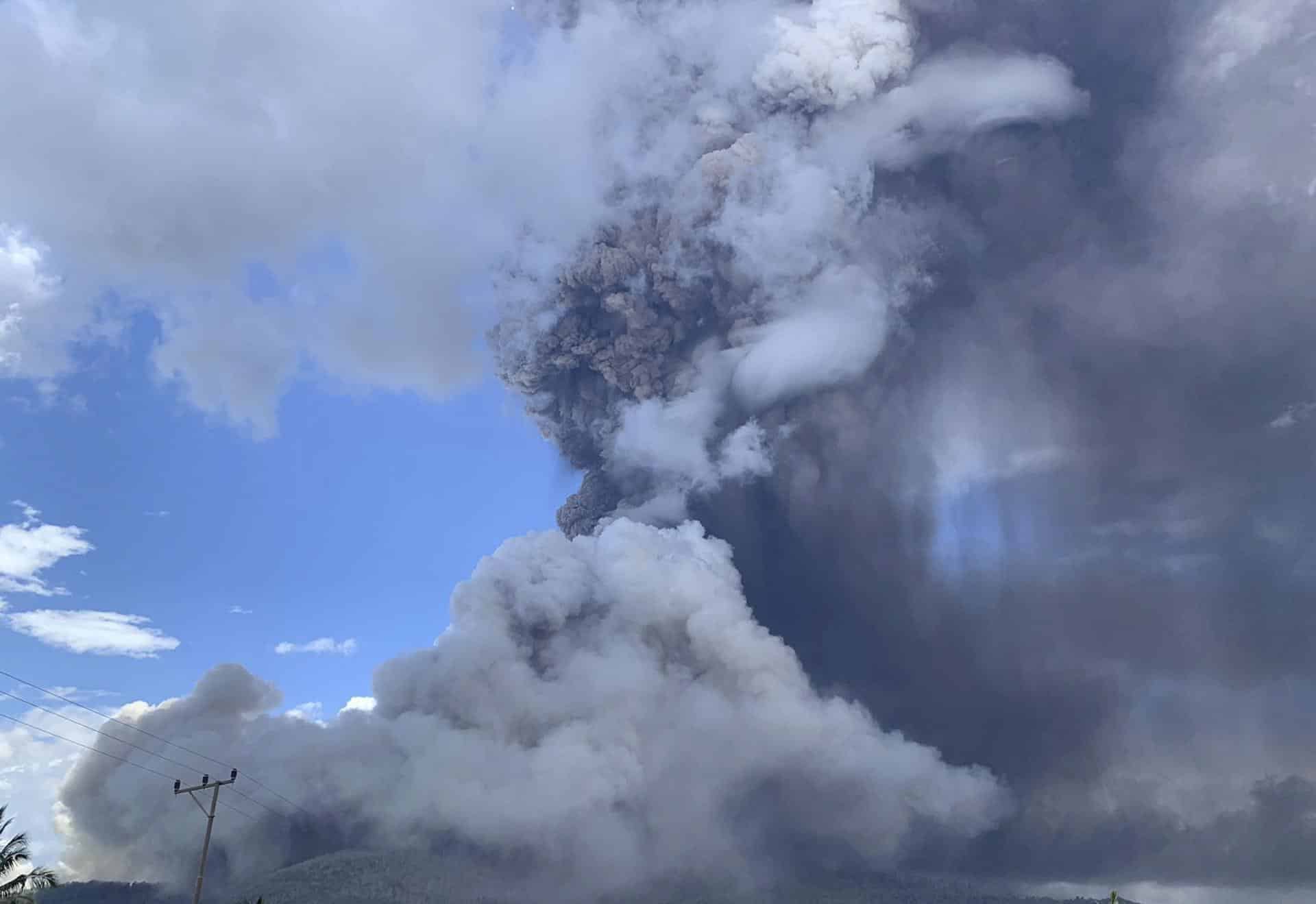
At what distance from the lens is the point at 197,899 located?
53906 mm

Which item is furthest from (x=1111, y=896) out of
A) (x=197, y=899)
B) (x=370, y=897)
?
(x=370, y=897)

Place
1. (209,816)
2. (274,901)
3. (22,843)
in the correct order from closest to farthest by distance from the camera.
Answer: (22,843) < (209,816) < (274,901)

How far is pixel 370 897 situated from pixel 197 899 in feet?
535

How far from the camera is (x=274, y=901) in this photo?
191750 millimetres

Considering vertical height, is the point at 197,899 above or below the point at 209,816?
below

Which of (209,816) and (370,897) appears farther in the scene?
(370,897)

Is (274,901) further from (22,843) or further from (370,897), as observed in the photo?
(22,843)

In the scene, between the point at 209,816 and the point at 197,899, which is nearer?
the point at 197,899

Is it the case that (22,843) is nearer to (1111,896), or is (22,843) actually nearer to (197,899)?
(197,899)

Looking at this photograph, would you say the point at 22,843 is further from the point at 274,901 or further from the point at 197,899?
the point at 274,901

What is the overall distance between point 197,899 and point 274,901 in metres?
159

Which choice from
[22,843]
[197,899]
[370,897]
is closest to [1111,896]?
[197,899]

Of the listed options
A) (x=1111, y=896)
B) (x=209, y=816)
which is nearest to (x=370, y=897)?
(x=209, y=816)

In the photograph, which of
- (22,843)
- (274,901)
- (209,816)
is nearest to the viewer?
(22,843)
